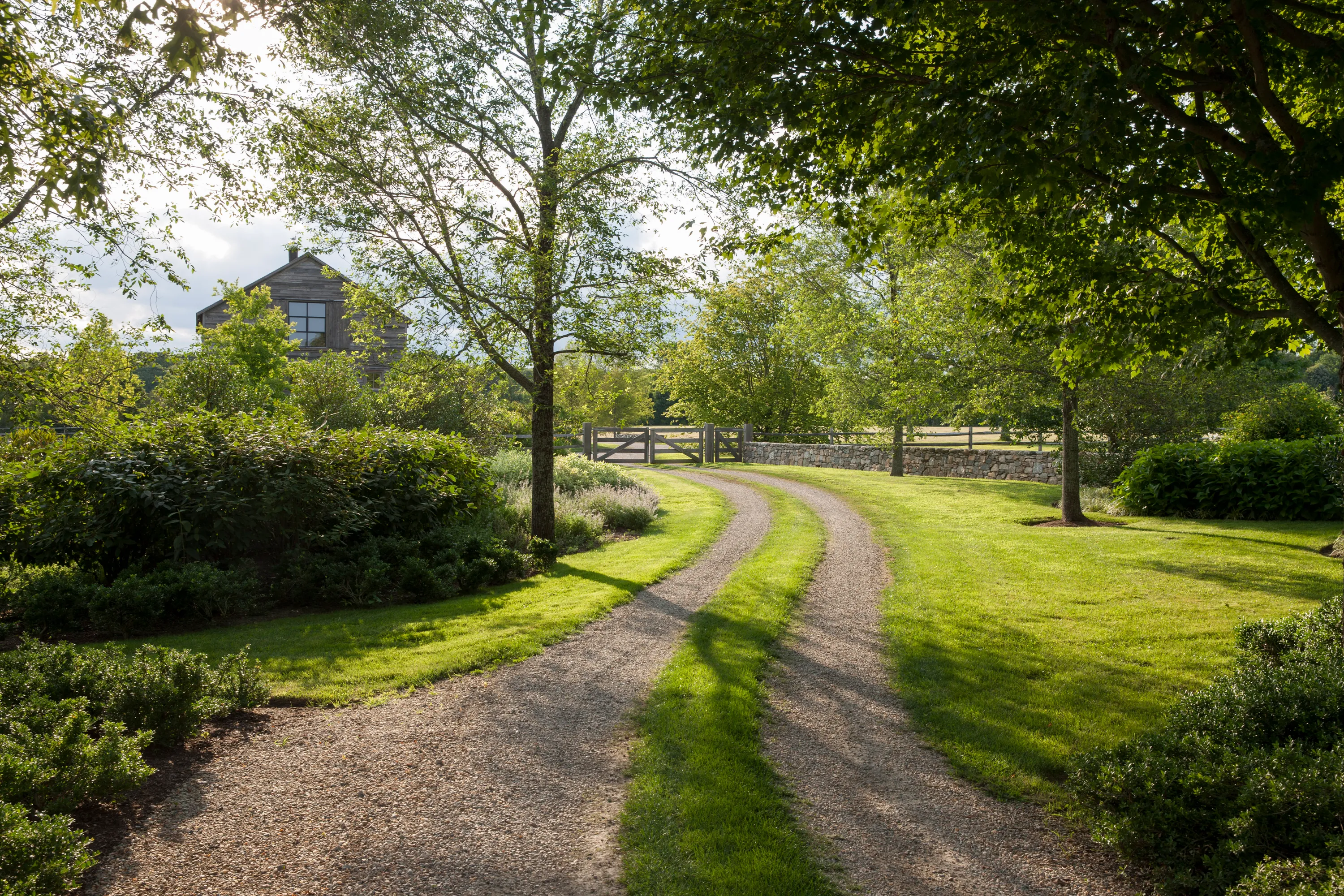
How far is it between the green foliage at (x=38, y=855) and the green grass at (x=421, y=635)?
2546mm

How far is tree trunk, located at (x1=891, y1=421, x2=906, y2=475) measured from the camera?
2491 centimetres

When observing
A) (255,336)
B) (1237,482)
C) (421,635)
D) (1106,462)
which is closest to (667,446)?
(255,336)

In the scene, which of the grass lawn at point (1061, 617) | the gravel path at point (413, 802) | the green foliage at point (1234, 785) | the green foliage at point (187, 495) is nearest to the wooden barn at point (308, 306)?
the green foliage at point (187, 495)

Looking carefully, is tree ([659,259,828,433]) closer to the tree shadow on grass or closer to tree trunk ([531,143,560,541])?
tree trunk ([531,143,560,541])

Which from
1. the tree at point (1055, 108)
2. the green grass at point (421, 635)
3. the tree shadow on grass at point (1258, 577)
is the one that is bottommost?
the green grass at point (421, 635)

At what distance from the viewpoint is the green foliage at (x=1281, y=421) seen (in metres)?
16.2

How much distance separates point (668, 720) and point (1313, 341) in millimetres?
7858

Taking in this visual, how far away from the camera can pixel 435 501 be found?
10.7 meters

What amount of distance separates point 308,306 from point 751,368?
788 inches

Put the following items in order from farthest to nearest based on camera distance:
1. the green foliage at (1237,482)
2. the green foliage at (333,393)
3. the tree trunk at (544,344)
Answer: the green foliage at (333,393)
the green foliage at (1237,482)
the tree trunk at (544,344)

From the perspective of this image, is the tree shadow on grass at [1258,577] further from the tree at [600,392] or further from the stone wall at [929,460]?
the stone wall at [929,460]

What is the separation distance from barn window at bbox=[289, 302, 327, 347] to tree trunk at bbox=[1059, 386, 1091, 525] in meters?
26.8

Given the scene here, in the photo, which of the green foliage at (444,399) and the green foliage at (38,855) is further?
the green foliage at (444,399)

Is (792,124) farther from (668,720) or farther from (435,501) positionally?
(435,501)
